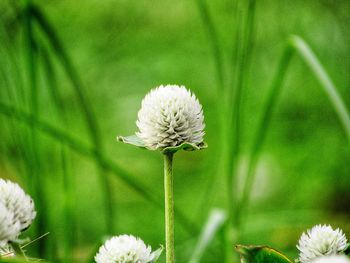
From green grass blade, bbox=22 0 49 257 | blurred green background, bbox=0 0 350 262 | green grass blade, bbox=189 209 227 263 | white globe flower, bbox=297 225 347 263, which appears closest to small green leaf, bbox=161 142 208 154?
white globe flower, bbox=297 225 347 263

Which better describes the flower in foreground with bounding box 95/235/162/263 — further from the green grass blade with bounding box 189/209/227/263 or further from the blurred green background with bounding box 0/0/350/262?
the blurred green background with bounding box 0/0/350/262

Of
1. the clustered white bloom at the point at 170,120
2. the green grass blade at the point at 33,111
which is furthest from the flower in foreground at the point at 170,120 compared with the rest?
the green grass blade at the point at 33,111

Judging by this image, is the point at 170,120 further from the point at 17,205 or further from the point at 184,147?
the point at 17,205

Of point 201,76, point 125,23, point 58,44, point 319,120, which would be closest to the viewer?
point 58,44

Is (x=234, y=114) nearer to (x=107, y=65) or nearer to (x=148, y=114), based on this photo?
(x=148, y=114)

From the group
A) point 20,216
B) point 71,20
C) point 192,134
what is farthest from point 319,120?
point 20,216

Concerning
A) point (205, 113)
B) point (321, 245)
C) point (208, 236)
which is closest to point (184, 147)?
point (321, 245)
